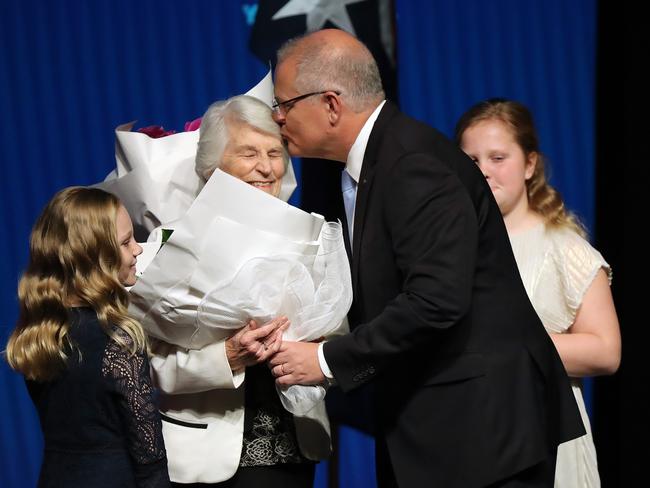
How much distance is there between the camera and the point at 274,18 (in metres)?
3.21

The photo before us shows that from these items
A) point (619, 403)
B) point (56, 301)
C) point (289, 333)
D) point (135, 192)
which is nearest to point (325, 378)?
point (289, 333)

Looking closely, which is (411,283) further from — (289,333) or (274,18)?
(274,18)

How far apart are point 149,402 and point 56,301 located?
0.27 meters

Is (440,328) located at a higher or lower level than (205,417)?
higher

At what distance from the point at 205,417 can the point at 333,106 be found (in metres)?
0.75

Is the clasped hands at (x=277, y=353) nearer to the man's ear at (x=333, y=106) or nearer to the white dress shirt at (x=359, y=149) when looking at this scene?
the white dress shirt at (x=359, y=149)

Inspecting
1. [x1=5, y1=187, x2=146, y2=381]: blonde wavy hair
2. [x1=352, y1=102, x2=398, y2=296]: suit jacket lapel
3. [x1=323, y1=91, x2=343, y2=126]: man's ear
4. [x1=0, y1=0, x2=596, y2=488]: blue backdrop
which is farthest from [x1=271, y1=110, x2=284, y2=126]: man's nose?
[x1=0, y1=0, x2=596, y2=488]: blue backdrop

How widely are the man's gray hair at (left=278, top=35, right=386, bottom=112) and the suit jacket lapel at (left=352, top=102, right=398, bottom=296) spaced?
0.08 meters

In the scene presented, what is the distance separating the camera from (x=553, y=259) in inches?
99.5

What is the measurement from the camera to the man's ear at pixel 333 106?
2.24 m

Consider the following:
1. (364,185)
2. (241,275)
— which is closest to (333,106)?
(364,185)

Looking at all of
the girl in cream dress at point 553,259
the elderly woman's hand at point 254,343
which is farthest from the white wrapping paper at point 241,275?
the girl in cream dress at point 553,259

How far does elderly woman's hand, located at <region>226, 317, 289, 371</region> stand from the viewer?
2.12 m

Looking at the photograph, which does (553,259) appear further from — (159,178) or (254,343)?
→ (159,178)
